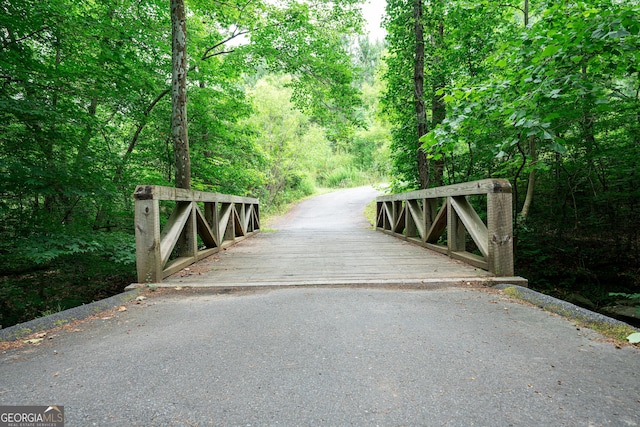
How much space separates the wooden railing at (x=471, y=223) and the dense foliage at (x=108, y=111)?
16.0ft

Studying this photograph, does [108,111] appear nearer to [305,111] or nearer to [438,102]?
[305,111]

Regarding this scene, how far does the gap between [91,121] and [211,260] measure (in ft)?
9.17

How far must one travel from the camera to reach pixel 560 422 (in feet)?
4.06

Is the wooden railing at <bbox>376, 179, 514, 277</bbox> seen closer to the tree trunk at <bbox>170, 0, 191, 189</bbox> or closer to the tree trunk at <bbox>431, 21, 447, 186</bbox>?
the tree trunk at <bbox>431, 21, 447, 186</bbox>

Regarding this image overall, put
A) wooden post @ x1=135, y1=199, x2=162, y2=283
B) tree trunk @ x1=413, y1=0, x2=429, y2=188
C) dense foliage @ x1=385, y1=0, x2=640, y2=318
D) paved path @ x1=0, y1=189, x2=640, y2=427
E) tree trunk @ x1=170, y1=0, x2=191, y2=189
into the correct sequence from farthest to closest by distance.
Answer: tree trunk @ x1=413, y1=0, x2=429, y2=188 → tree trunk @ x1=170, y1=0, x2=191, y2=189 → dense foliage @ x1=385, y1=0, x2=640, y2=318 → wooden post @ x1=135, y1=199, x2=162, y2=283 → paved path @ x1=0, y1=189, x2=640, y2=427

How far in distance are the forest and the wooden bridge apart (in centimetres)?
82

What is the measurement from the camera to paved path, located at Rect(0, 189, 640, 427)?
4.32 ft

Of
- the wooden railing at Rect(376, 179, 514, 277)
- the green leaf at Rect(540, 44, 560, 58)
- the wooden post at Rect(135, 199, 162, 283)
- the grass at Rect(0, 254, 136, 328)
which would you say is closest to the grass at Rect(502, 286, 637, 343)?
the wooden railing at Rect(376, 179, 514, 277)

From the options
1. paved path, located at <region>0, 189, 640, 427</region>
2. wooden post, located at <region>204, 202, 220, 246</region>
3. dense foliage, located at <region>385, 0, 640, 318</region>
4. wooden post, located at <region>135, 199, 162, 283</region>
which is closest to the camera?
paved path, located at <region>0, 189, 640, 427</region>

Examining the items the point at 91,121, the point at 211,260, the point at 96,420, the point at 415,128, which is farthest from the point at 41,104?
the point at 415,128

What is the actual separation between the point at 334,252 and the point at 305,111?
6.52 m

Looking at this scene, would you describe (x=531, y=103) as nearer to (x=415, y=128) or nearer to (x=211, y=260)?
(x=211, y=260)

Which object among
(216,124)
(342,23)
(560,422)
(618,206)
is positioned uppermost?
(342,23)

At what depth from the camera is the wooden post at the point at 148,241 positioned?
328 centimetres
